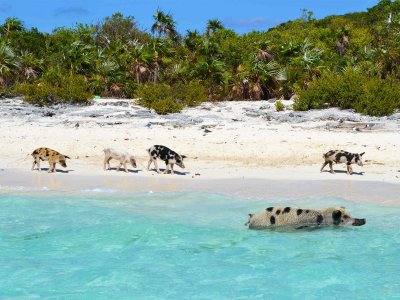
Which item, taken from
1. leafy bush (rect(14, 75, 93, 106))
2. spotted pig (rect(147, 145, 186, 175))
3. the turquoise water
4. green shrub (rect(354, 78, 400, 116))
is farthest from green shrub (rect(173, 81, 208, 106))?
the turquoise water

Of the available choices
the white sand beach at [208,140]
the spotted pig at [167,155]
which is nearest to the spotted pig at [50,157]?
the white sand beach at [208,140]

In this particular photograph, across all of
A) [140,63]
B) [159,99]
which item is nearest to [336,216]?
[159,99]

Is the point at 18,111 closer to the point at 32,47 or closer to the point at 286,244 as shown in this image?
the point at 286,244

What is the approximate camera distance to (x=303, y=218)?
417 inches

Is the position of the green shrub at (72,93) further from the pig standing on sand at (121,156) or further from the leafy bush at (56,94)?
the pig standing on sand at (121,156)

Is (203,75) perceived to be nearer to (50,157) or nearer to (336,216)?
(50,157)

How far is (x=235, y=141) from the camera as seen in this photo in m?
20.7

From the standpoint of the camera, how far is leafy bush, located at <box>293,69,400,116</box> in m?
25.5

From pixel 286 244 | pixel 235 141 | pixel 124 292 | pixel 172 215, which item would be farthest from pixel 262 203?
pixel 235 141

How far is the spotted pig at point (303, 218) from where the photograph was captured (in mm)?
10609

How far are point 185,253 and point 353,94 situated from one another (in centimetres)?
1844

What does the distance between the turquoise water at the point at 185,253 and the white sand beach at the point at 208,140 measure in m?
3.06

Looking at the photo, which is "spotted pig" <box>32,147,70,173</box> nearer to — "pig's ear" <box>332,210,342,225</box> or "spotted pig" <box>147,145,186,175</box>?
"spotted pig" <box>147,145,186,175</box>

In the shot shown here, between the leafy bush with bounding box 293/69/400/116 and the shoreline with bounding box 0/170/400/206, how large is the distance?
10.8 meters
